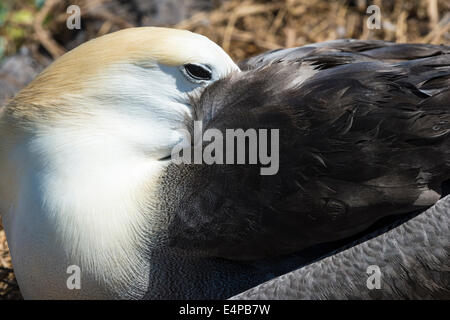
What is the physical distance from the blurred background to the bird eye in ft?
8.24

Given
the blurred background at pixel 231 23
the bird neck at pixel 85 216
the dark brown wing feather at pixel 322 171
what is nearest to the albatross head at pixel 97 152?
the bird neck at pixel 85 216

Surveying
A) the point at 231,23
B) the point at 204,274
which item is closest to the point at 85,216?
the point at 204,274

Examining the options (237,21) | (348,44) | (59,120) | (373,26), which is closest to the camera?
(59,120)

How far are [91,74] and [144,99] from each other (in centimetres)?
25

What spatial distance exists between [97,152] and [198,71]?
55 centimetres

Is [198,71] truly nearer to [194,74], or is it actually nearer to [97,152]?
[194,74]

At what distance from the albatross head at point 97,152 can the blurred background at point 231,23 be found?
2.53 m

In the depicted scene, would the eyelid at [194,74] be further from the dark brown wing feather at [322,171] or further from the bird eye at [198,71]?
the dark brown wing feather at [322,171]

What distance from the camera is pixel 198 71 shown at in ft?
10.4

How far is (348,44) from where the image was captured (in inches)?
147

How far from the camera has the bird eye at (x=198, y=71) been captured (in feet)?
10.3

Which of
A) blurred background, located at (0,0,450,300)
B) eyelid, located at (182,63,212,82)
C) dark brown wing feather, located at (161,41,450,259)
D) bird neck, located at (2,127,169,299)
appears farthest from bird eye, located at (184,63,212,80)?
blurred background, located at (0,0,450,300)

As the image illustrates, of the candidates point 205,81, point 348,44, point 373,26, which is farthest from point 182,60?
point 373,26
